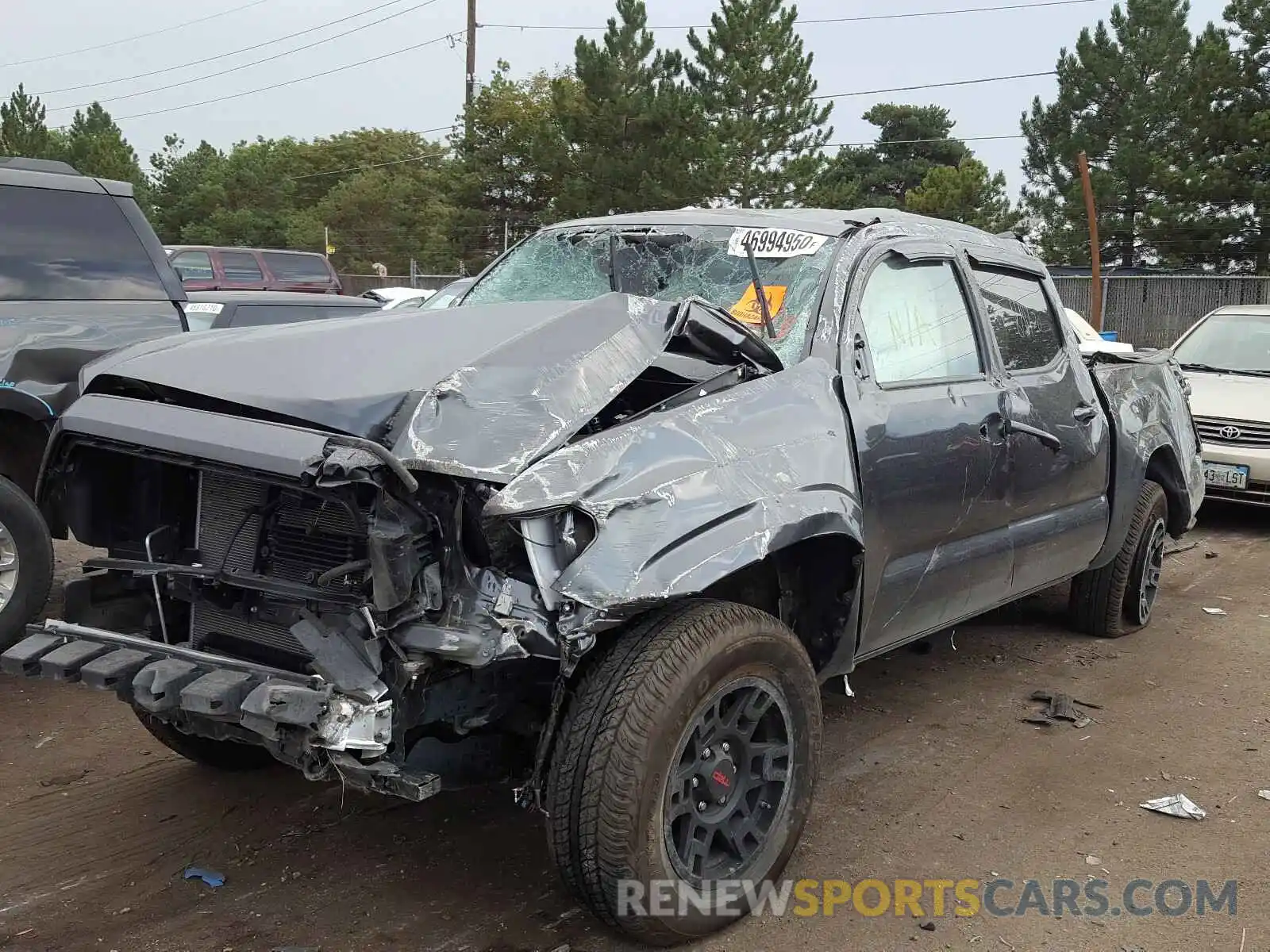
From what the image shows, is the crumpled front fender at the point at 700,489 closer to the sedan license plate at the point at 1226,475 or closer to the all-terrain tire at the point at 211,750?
the all-terrain tire at the point at 211,750

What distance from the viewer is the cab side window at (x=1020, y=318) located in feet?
15.3

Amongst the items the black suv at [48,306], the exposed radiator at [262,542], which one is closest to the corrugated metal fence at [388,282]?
the black suv at [48,306]

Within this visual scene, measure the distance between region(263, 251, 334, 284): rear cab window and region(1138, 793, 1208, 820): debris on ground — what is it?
19.3 metres

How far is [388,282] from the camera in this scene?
40.1 metres

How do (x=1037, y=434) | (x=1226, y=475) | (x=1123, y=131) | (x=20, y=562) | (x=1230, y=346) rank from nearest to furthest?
(x=1037, y=434), (x=20, y=562), (x=1226, y=475), (x=1230, y=346), (x=1123, y=131)

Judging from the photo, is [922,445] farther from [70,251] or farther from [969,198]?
[969,198]

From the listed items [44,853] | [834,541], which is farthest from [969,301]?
[44,853]

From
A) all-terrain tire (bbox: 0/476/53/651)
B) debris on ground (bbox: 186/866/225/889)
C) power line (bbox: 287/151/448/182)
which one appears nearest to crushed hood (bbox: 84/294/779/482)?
debris on ground (bbox: 186/866/225/889)

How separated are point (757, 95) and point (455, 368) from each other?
31.5m

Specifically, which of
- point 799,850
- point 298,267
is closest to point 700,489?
point 799,850

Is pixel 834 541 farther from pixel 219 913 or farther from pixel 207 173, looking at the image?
pixel 207 173

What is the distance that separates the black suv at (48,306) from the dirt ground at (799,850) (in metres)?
0.75

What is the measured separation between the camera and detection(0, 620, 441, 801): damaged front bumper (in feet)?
8.84

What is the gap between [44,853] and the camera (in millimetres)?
3641
